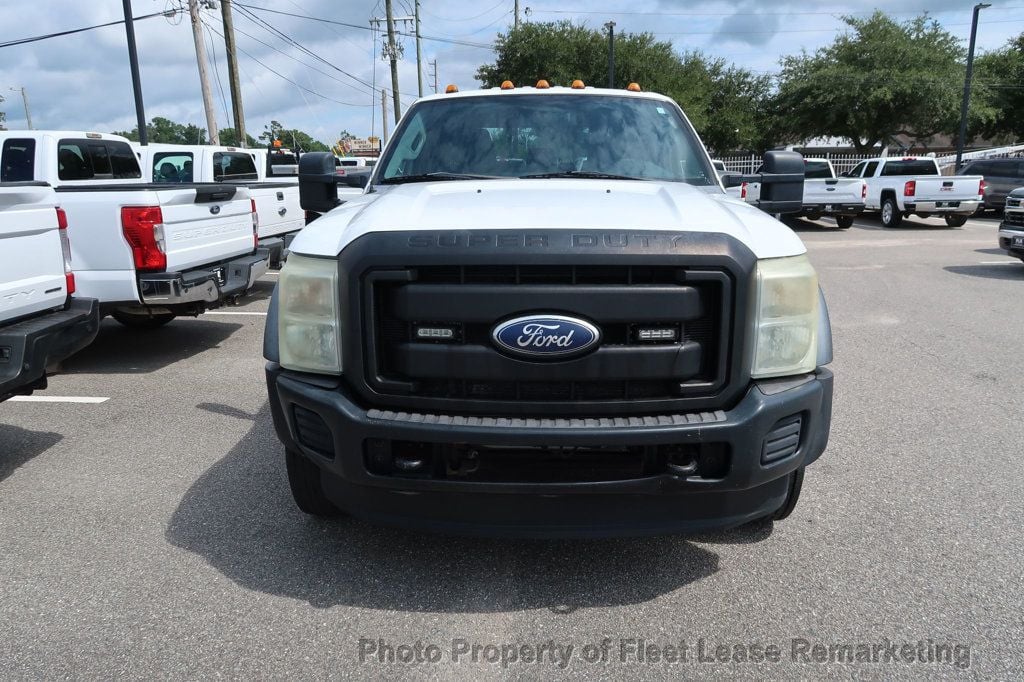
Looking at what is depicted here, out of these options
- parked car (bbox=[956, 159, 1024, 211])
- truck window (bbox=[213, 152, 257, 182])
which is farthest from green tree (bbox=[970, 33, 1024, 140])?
truck window (bbox=[213, 152, 257, 182])

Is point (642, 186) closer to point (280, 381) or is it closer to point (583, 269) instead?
point (583, 269)

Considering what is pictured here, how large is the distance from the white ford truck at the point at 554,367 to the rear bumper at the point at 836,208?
58.0ft

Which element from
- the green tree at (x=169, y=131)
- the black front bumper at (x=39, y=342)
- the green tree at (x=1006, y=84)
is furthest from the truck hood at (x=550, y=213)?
the green tree at (x=169, y=131)

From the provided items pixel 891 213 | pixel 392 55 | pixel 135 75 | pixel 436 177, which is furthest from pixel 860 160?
pixel 436 177

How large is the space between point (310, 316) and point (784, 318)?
1639 mm

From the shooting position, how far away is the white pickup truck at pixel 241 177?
9.38 metres

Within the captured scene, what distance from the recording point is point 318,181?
13.7 feet

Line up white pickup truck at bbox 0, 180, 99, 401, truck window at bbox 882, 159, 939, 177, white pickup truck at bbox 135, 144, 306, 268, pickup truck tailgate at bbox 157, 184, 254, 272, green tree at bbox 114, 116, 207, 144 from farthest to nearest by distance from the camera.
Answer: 1. green tree at bbox 114, 116, 207, 144
2. truck window at bbox 882, 159, 939, 177
3. white pickup truck at bbox 135, 144, 306, 268
4. pickup truck tailgate at bbox 157, 184, 254, 272
5. white pickup truck at bbox 0, 180, 99, 401

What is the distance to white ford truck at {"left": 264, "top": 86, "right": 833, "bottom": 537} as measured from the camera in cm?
250

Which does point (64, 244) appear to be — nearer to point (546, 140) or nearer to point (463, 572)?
point (546, 140)

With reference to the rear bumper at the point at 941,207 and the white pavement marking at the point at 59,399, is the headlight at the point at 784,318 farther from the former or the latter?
the rear bumper at the point at 941,207

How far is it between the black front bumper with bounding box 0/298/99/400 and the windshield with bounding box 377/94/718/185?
193 centimetres

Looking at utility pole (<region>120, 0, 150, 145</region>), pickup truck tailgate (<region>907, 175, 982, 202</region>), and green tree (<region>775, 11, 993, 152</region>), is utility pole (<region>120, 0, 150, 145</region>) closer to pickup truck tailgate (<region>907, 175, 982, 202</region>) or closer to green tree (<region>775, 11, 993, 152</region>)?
pickup truck tailgate (<region>907, 175, 982, 202</region>)

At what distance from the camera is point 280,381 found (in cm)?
278
